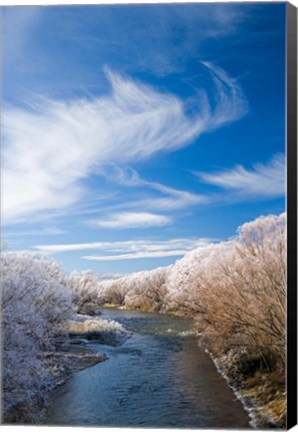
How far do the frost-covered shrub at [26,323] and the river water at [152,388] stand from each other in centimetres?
24

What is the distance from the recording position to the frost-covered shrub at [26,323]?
476cm

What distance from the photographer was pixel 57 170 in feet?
15.8

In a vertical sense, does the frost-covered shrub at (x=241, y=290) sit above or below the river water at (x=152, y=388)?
above

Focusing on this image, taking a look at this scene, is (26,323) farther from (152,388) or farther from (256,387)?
(256,387)

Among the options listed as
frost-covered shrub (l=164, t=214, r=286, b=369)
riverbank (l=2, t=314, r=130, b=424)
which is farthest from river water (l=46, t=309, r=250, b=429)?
frost-covered shrub (l=164, t=214, r=286, b=369)

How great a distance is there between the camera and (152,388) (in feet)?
15.6

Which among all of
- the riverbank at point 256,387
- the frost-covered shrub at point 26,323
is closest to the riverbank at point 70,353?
the frost-covered shrub at point 26,323

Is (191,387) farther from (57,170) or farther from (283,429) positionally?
(57,170)

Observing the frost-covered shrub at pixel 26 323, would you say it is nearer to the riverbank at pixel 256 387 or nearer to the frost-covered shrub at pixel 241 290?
the frost-covered shrub at pixel 241 290

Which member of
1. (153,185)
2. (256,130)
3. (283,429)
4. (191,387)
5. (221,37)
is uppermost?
(221,37)

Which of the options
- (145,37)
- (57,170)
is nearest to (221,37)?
(145,37)

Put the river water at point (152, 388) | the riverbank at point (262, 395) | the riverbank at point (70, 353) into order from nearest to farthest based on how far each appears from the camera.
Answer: the riverbank at point (262, 395) < the river water at point (152, 388) < the riverbank at point (70, 353)

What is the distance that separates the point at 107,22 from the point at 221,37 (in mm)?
1008

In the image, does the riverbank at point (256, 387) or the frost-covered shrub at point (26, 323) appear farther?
the frost-covered shrub at point (26, 323)
